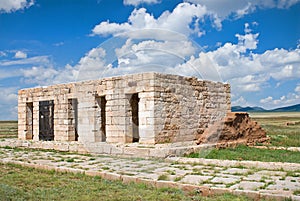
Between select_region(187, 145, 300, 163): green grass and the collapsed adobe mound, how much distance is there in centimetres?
72

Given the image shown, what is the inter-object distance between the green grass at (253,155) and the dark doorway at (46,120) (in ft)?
30.3

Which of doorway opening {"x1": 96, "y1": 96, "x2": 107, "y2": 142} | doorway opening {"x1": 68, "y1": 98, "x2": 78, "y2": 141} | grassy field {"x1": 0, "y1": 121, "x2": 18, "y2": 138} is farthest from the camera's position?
grassy field {"x1": 0, "y1": 121, "x2": 18, "y2": 138}

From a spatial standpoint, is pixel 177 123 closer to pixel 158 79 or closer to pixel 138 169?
pixel 158 79

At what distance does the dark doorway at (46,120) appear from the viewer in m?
17.5

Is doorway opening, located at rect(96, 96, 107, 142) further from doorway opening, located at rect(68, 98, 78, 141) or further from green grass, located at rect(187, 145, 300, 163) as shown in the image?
green grass, located at rect(187, 145, 300, 163)

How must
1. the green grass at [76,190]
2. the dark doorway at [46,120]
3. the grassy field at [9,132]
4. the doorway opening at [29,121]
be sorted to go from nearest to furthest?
the green grass at [76,190]
the dark doorway at [46,120]
the doorway opening at [29,121]
the grassy field at [9,132]

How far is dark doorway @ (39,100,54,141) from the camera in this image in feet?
57.4

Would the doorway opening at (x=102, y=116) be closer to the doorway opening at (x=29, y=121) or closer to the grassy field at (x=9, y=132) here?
the doorway opening at (x=29, y=121)

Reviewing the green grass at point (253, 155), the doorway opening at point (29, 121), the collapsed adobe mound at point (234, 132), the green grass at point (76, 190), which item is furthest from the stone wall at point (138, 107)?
the green grass at point (76, 190)

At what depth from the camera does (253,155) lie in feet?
A: 38.2

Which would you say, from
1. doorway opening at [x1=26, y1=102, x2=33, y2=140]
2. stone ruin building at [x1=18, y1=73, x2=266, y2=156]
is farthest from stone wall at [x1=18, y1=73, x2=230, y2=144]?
doorway opening at [x1=26, y1=102, x2=33, y2=140]

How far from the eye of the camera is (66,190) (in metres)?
6.51

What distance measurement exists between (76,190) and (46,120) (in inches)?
495

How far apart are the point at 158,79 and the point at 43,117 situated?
Answer: 8.76 m
